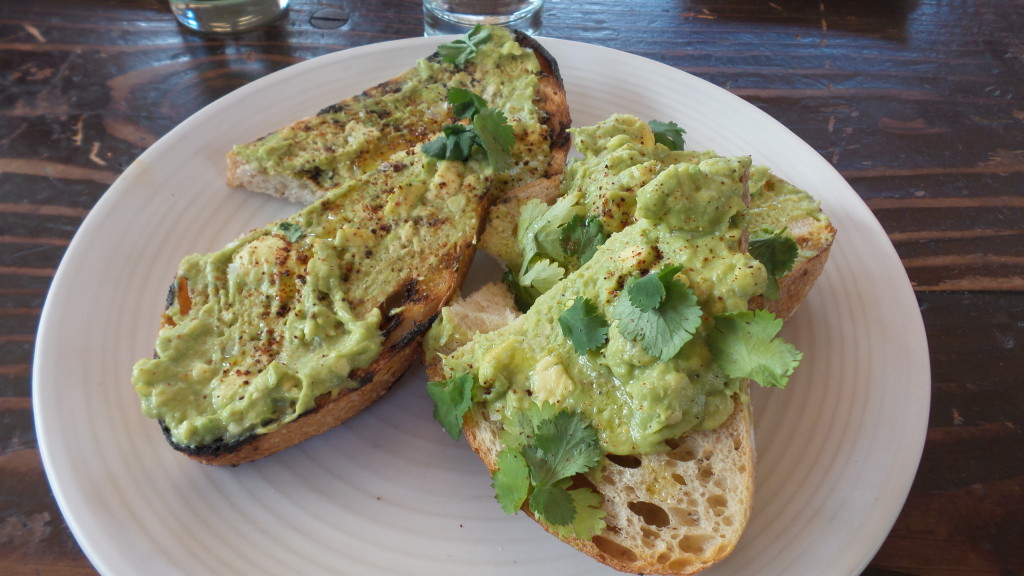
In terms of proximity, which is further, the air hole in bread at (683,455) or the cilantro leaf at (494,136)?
the cilantro leaf at (494,136)

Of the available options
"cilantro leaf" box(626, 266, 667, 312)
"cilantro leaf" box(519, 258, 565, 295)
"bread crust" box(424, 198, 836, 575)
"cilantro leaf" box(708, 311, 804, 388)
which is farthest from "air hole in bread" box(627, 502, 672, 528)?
"cilantro leaf" box(519, 258, 565, 295)

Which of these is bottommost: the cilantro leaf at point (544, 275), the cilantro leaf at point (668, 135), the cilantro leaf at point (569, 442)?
the cilantro leaf at point (569, 442)

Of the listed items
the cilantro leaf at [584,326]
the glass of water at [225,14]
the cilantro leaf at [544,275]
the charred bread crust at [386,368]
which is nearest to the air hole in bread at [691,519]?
the cilantro leaf at [584,326]

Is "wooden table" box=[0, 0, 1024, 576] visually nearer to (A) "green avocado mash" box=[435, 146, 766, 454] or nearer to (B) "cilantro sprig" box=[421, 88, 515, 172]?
(A) "green avocado mash" box=[435, 146, 766, 454]

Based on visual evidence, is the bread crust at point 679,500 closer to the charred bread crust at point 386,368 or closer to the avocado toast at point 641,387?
the avocado toast at point 641,387

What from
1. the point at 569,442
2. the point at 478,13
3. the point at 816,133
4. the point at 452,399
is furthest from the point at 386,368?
the point at 816,133

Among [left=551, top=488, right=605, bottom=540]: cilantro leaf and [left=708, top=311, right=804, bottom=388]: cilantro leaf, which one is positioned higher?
[left=708, top=311, right=804, bottom=388]: cilantro leaf

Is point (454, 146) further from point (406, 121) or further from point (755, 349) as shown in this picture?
point (755, 349)
